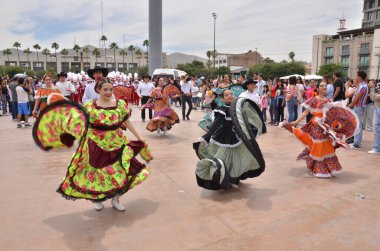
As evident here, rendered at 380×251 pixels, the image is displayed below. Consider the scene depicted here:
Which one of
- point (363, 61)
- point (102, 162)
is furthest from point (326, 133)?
point (363, 61)

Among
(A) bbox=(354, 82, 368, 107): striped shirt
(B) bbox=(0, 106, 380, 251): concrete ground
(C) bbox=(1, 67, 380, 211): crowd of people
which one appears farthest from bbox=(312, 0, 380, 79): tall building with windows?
(B) bbox=(0, 106, 380, 251): concrete ground

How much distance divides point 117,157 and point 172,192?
1.23 m

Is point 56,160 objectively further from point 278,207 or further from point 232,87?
point 278,207

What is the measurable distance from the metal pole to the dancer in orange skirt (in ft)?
83.8

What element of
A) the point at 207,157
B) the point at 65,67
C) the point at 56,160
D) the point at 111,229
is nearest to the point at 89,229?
the point at 111,229

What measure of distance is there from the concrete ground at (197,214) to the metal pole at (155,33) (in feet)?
81.8

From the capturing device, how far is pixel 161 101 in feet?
30.2

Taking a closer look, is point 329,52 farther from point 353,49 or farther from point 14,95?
point 14,95

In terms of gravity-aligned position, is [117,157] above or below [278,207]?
above

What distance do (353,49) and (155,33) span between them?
165 ft

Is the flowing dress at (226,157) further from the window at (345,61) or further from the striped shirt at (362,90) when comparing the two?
the window at (345,61)

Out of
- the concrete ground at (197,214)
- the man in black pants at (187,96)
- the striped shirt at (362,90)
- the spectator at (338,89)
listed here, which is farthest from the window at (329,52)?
the concrete ground at (197,214)

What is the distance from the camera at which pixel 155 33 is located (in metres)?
29.5

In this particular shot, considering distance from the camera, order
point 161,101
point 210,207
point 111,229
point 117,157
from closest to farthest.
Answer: point 111,229
point 117,157
point 210,207
point 161,101
